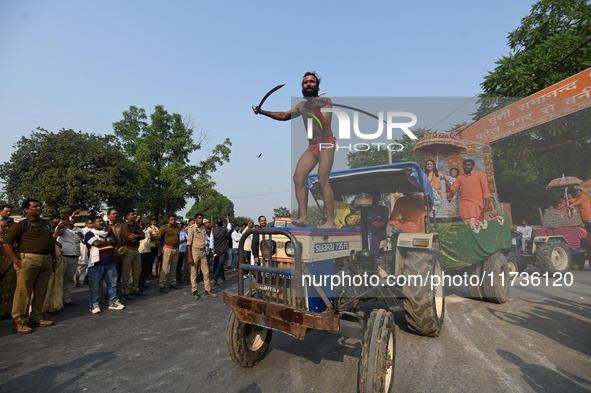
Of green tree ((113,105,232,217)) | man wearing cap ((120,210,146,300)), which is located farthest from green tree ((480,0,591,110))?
green tree ((113,105,232,217))

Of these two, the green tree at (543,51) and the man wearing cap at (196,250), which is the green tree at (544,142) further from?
the man wearing cap at (196,250)

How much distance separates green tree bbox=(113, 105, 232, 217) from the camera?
75.0 ft

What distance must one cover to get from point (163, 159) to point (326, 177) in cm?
2373

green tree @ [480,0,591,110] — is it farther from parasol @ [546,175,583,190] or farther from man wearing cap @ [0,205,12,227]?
man wearing cap @ [0,205,12,227]

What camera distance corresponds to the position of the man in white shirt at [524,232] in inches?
336

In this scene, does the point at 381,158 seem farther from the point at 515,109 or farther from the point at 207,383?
the point at 515,109

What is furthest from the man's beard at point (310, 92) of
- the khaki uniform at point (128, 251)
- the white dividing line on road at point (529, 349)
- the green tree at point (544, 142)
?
the green tree at point (544, 142)

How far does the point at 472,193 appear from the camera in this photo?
Answer: 20.8 feet

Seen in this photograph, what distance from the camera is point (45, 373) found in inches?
120

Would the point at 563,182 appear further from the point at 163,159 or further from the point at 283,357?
the point at 163,159

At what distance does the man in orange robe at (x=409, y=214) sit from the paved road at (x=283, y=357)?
1.56 m

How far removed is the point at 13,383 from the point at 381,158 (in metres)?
5.80

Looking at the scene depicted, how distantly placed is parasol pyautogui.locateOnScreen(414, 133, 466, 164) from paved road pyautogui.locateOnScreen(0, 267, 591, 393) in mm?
4107

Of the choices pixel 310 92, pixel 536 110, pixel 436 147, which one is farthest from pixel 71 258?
pixel 536 110
